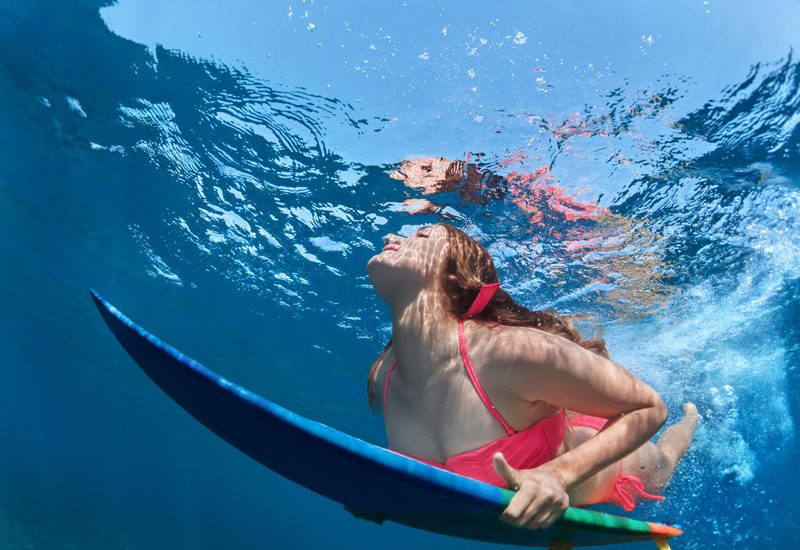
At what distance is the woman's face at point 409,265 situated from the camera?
354cm

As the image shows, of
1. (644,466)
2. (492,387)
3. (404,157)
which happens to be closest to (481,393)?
(492,387)

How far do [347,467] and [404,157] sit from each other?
798 centimetres

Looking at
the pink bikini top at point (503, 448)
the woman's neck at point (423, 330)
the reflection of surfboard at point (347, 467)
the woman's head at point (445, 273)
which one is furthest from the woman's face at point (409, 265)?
the reflection of surfboard at point (347, 467)

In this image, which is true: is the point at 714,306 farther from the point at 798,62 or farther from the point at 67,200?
the point at 67,200

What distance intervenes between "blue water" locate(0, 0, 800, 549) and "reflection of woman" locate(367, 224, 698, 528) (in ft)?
5.61

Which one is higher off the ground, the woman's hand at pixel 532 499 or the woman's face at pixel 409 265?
the woman's face at pixel 409 265

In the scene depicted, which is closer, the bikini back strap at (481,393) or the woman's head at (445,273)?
the bikini back strap at (481,393)

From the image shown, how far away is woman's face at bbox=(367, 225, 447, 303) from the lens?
3545mm

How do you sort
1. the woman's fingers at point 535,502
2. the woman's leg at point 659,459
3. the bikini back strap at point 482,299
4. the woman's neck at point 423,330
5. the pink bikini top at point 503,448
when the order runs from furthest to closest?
the woman's leg at point 659,459, the bikini back strap at point 482,299, the woman's neck at point 423,330, the pink bikini top at point 503,448, the woman's fingers at point 535,502

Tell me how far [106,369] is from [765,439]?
50.7m

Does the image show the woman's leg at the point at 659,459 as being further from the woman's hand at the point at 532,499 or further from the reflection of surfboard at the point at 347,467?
the woman's hand at the point at 532,499

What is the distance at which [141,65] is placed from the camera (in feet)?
32.9

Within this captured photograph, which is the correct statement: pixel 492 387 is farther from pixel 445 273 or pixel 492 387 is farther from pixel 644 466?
pixel 644 466

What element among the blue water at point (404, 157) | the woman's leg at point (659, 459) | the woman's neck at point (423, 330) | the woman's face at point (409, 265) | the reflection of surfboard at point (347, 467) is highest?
the blue water at point (404, 157)
